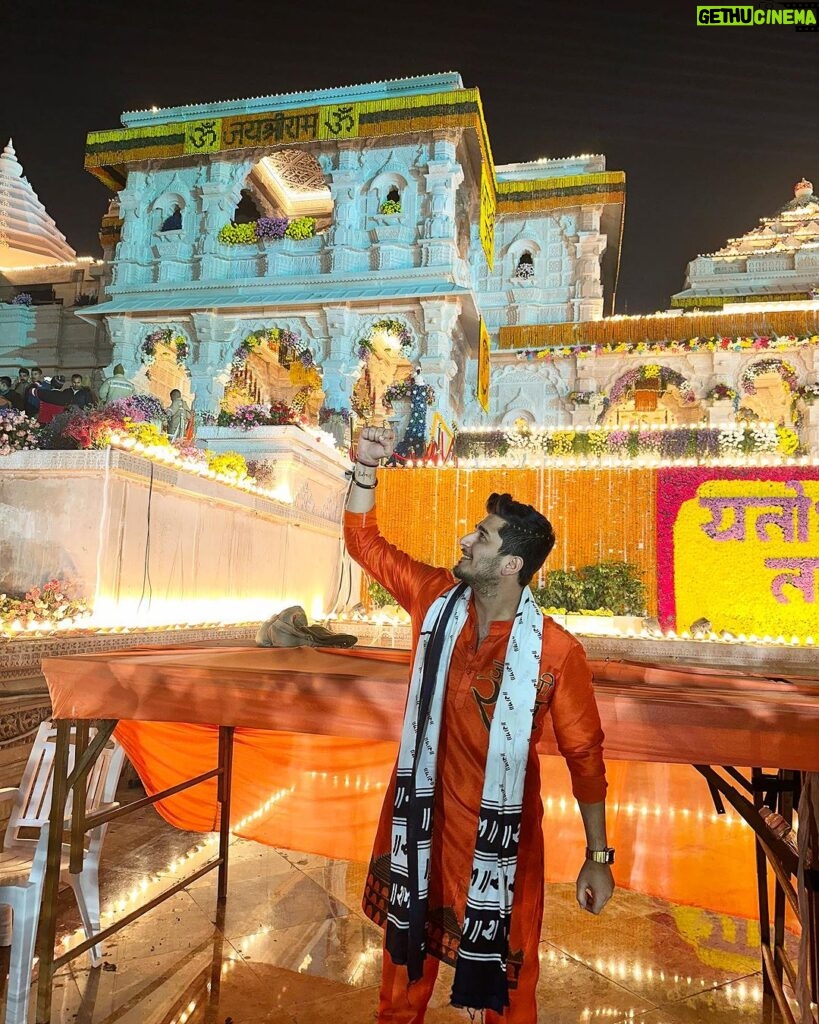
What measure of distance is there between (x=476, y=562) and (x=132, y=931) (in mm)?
2434

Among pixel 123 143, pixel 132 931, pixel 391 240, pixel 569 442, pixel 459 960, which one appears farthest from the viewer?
pixel 123 143

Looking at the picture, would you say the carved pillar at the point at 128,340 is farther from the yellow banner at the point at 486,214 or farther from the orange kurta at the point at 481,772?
the orange kurta at the point at 481,772

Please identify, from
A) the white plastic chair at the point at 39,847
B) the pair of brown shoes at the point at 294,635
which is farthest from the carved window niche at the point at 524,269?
the white plastic chair at the point at 39,847

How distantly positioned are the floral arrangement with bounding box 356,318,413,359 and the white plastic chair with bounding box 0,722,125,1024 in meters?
16.1

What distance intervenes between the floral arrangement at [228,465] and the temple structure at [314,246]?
8.50 m

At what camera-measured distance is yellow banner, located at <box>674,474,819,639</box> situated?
449 inches

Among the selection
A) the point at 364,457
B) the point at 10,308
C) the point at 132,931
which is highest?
the point at 10,308

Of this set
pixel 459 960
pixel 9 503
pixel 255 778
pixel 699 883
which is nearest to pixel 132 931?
pixel 255 778

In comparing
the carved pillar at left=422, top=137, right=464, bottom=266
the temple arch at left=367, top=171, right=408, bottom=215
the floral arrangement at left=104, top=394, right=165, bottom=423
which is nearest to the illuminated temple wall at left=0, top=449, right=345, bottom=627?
the floral arrangement at left=104, top=394, right=165, bottom=423

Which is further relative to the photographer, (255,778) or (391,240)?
(391,240)

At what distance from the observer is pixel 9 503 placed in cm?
671

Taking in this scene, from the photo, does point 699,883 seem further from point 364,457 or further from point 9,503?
point 9,503

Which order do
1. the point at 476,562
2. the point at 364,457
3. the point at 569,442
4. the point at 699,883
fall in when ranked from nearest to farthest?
the point at 476,562 < the point at 364,457 < the point at 699,883 < the point at 569,442

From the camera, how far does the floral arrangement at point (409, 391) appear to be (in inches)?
693
